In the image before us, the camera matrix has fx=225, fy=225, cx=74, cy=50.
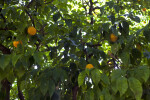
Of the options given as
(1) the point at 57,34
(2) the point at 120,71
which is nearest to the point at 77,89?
(1) the point at 57,34

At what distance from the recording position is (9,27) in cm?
253

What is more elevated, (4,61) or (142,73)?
(4,61)

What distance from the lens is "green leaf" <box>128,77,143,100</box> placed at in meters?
1.12

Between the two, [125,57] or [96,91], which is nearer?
[96,91]

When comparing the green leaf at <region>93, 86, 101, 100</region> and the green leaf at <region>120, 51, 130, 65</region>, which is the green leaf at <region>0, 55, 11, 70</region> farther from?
the green leaf at <region>120, 51, 130, 65</region>

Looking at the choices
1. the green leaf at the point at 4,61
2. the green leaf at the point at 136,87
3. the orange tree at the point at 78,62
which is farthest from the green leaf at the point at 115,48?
the green leaf at the point at 4,61

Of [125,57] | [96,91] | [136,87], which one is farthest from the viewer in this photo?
[125,57]

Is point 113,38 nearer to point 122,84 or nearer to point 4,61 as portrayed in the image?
point 122,84

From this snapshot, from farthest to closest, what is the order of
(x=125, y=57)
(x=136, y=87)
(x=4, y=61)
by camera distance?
(x=125, y=57)
(x=4, y=61)
(x=136, y=87)

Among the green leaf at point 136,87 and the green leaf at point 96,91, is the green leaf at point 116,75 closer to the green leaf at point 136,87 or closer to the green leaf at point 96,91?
the green leaf at point 136,87

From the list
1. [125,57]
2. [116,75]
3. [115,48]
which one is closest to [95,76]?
[116,75]

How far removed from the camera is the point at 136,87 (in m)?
1.13

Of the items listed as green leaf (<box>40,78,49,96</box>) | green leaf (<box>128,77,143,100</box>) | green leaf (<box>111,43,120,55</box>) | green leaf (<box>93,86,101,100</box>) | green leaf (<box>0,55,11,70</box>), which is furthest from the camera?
green leaf (<box>111,43,120,55</box>)

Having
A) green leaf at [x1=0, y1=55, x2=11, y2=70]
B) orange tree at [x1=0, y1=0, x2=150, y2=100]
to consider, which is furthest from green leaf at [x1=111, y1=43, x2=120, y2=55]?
green leaf at [x1=0, y1=55, x2=11, y2=70]
